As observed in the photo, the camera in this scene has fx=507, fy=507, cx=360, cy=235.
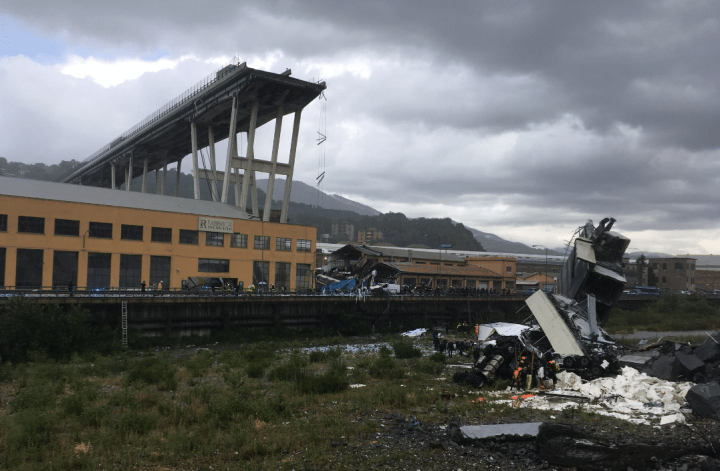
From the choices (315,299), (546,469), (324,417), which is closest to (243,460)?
(324,417)

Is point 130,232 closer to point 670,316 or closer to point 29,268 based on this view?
point 29,268

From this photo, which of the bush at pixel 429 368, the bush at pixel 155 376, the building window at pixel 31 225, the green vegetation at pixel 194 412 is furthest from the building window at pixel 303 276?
the bush at pixel 155 376

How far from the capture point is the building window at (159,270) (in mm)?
Answer: 43250

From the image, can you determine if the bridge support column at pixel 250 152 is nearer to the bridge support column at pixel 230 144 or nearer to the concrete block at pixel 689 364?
the bridge support column at pixel 230 144

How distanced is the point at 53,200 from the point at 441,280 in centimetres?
4605

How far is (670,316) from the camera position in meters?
62.8

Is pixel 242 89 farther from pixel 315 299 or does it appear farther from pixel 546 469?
pixel 546 469

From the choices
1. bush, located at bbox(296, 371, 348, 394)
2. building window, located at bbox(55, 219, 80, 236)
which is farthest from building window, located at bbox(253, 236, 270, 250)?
bush, located at bbox(296, 371, 348, 394)

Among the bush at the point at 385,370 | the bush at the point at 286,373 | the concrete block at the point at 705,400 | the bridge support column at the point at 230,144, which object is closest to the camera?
the concrete block at the point at 705,400

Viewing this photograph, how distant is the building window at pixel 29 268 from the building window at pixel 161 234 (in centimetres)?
825

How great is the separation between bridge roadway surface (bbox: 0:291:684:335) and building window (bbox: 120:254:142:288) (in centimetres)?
733

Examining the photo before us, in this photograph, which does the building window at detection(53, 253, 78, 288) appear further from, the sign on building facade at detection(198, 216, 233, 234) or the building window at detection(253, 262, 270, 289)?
the building window at detection(253, 262, 270, 289)

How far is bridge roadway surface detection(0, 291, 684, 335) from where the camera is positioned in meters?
33.2

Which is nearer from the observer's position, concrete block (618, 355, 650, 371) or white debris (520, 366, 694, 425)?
white debris (520, 366, 694, 425)
